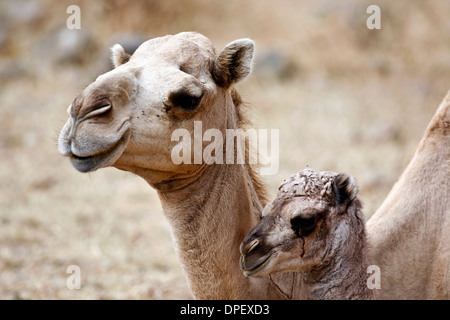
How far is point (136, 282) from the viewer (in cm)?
668

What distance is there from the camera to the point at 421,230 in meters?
4.16

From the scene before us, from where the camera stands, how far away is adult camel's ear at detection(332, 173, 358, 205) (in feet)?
12.0

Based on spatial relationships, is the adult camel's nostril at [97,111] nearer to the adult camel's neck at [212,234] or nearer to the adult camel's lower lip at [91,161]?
the adult camel's lower lip at [91,161]

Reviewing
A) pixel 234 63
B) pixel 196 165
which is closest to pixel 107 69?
pixel 234 63

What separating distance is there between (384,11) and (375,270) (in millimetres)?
12481

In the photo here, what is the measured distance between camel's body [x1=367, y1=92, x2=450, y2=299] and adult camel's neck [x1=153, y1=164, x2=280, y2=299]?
30.6 inches

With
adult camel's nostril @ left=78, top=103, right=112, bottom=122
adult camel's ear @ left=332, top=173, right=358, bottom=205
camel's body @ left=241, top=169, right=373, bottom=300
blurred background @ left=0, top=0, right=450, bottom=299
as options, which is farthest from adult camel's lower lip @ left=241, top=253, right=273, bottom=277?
blurred background @ left=0, top=0, right=450, bottom=299

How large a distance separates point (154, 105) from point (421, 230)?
1894mm

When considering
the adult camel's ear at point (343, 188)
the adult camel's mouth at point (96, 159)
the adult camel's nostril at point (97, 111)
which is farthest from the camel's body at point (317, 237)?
the adult camel's nostril at point (97, 111)

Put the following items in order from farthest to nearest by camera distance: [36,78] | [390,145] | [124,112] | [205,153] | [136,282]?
[36,78] < [390,145] < [136,282] < [205,153] < [124,112]

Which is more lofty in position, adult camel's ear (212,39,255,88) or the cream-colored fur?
adult camel's ear (212,39,255,88)

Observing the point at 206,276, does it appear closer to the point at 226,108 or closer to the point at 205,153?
the point at 205,153

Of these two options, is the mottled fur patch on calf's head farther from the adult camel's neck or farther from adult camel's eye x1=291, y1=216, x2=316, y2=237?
the adult camel's neck

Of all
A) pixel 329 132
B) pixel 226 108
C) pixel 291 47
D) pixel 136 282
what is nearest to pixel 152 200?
pixel 136 282
